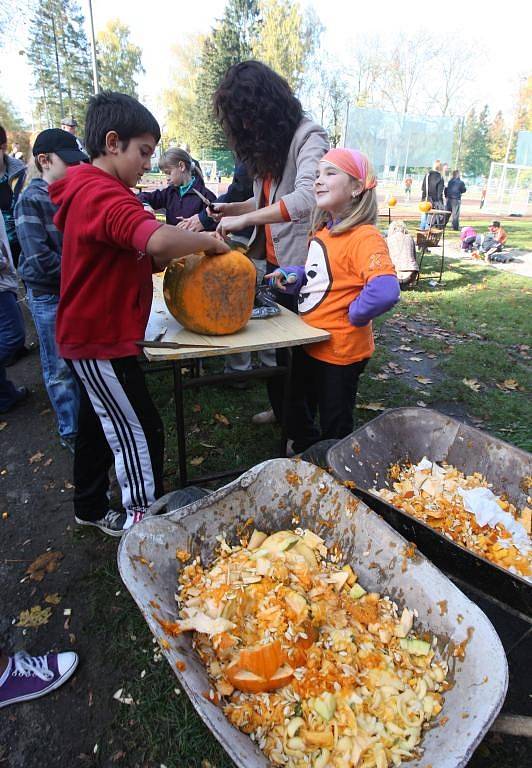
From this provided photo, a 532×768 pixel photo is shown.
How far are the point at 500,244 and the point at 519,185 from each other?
54.5 ft

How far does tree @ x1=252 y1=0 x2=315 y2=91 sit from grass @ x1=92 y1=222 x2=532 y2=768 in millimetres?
42538

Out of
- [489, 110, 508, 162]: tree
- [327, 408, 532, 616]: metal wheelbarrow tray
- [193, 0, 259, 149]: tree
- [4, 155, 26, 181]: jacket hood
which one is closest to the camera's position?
[327, 408, 532, 616]: metal wheelbarrow tray

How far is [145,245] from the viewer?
5.66 ft

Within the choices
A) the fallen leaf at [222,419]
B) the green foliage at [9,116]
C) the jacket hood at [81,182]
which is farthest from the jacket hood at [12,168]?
the green foliage at [9,116]

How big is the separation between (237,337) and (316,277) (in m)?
0.54

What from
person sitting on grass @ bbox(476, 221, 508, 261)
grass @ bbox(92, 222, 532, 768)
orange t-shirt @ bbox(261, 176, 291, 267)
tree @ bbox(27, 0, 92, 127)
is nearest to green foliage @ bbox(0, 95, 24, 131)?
tree @ bbox(27, 0, 92, 127)

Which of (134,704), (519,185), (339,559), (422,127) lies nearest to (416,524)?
(339,559)

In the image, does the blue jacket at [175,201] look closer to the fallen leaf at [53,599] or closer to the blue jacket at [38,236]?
the blue jacket at [38,236]

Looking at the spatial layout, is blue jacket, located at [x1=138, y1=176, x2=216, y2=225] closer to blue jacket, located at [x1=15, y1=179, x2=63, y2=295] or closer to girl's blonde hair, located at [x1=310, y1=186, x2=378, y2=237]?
blue jacket, located at [x1=15, y1=179, x2=63, y2=295]

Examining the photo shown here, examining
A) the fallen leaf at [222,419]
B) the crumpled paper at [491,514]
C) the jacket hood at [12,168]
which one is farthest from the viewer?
the jacket hood at [12,168]

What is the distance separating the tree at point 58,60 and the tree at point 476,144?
38.0 m

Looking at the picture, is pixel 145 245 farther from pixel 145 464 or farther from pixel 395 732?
pixel 395 732

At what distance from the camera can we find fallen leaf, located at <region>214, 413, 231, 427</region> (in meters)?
3.84

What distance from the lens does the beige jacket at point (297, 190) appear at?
2582 millimetres
